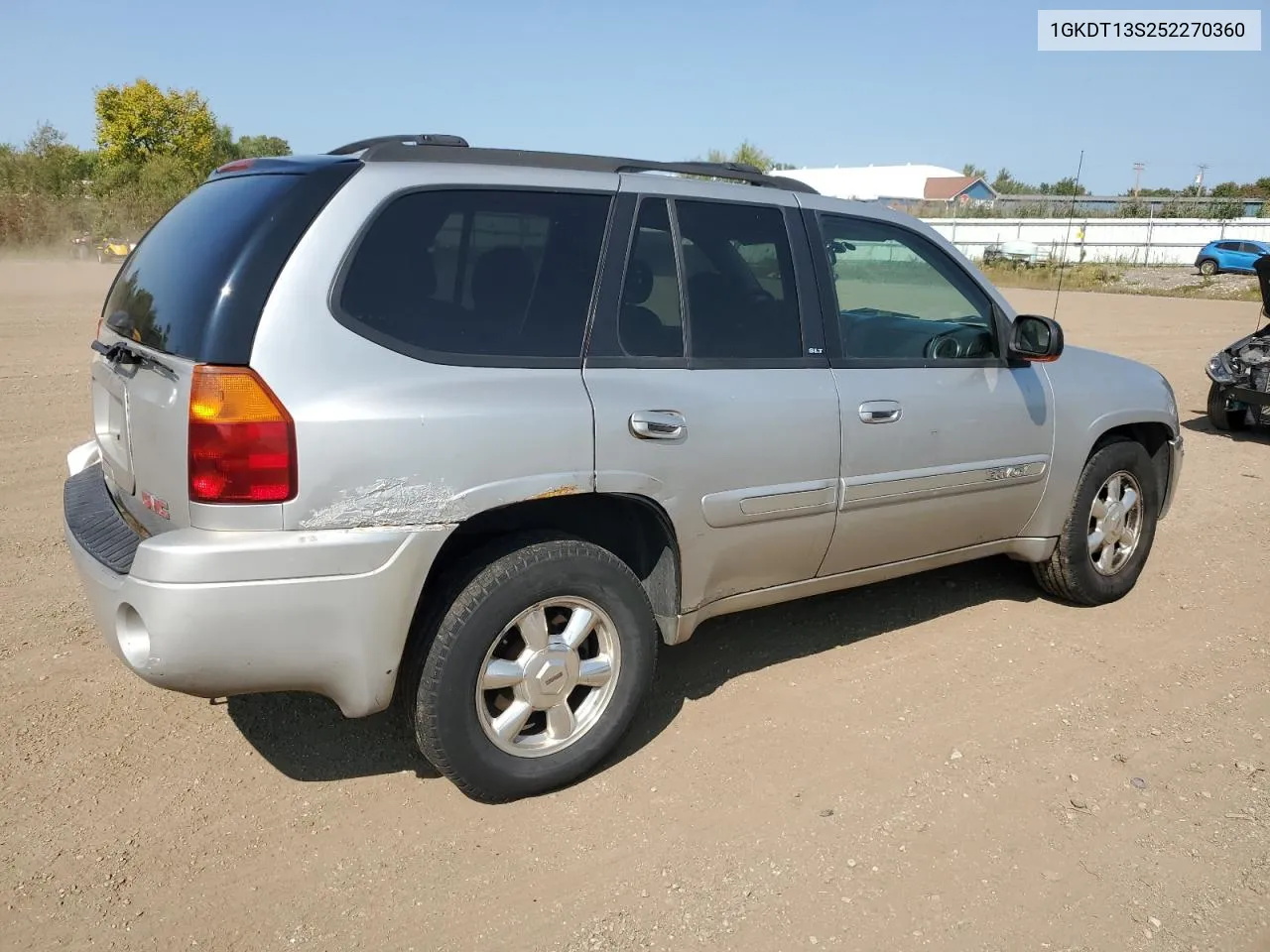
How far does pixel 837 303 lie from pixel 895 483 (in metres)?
0.72

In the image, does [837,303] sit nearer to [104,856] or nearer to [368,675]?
[368,675]

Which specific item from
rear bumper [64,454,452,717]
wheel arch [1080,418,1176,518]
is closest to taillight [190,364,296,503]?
rear bumper [64,454,452,717]

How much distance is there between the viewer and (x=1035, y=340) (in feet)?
13.8

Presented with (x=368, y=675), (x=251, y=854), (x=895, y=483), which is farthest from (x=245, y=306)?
(x=895, y=483)

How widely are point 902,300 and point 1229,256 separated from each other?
3878 cm

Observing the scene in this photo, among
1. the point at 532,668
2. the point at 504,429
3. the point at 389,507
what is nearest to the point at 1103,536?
the point at 532,668

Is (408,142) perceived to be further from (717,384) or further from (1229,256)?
(1229,256)

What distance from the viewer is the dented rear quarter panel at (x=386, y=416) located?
104 inches

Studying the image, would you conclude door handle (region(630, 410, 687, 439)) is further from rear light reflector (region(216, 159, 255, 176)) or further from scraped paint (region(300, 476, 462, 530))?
rear light reflector (region(216, 159, 255, 176))

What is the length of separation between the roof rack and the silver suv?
0.02m

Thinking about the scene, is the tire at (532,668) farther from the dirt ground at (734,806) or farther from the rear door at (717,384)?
the rear door at (717,384)

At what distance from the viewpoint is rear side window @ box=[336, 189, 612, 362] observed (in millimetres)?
2832

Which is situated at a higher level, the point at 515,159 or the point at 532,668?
the point at 515,159

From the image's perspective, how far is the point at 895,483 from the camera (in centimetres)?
389
